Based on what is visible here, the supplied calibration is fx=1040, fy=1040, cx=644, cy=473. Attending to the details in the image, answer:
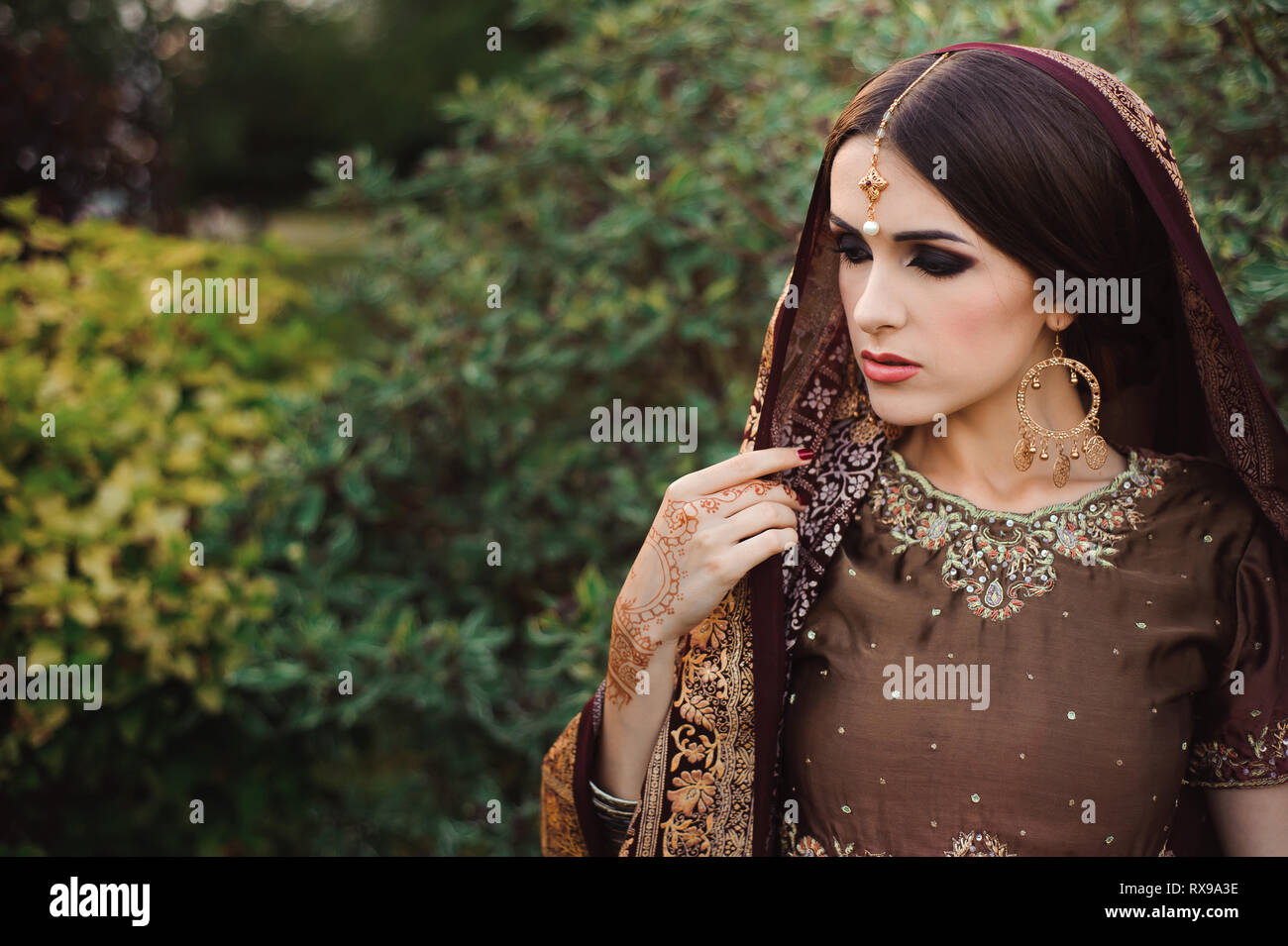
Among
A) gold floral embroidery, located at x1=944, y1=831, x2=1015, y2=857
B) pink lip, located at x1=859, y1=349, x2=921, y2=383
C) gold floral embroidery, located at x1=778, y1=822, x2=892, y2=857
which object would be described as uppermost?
pink lip, located at x1=859, y1=349, x2=921, y2=383

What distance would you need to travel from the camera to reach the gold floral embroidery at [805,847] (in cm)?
160

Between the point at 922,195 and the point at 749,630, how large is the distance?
0.72 m

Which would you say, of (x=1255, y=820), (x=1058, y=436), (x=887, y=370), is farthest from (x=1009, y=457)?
(x=1255, y=820)

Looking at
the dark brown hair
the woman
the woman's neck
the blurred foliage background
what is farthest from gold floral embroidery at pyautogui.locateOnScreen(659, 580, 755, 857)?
the blurred foliage background

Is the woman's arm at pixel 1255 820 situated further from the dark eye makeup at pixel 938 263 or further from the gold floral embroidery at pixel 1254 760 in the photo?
the dark eye makeup at pixel 938 263

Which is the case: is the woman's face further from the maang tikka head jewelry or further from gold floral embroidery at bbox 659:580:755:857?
gold floral embroidery at bbox 659:580:755:857

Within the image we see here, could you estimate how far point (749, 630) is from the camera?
5.56 ft

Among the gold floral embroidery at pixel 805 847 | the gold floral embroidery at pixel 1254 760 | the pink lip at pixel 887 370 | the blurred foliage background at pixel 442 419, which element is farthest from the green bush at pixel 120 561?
the gold floral embroidery at pixel 1254 760

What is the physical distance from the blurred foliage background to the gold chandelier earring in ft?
2.55

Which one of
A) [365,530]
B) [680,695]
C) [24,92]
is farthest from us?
[24,92]

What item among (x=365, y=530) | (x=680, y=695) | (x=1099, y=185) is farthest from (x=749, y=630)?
(x=365, y=530)

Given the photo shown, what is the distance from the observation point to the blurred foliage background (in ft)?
8.80

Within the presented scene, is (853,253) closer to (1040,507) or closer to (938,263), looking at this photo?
(938,263)

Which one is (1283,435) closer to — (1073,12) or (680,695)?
(680,695)
